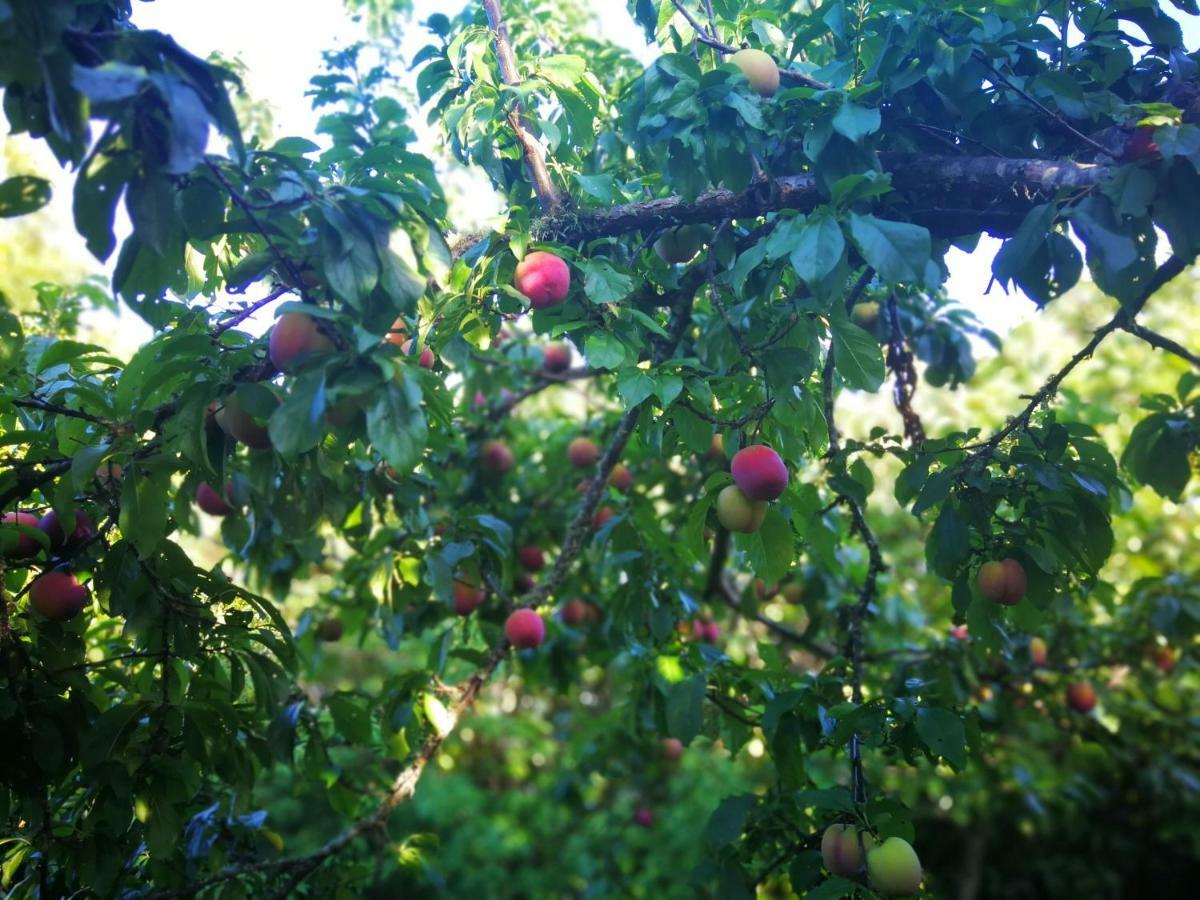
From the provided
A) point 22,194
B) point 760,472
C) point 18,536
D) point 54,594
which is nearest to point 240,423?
point 22,194

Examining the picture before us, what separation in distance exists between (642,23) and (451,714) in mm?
1903

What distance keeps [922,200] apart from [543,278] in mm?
883

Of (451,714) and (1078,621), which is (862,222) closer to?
(451,714)

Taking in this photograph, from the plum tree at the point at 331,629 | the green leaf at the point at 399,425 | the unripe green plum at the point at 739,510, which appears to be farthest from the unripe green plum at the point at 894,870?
the plum tree at the point at 331,629

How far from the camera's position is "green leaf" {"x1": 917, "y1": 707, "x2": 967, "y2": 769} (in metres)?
1.81

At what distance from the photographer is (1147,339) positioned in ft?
6.88

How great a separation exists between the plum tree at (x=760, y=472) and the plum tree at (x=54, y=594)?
1436 millimetres

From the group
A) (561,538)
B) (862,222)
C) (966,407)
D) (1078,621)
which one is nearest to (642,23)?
(862,222)

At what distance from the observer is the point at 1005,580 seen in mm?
1978

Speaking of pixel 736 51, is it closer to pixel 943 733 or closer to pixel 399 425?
pixel 399 425

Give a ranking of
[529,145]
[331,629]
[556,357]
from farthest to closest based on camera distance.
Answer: [556,357]
[331,629]
[529,145]

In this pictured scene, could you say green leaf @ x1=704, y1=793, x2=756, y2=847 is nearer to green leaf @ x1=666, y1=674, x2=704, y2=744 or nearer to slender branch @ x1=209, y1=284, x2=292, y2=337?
green leaf @ x1=666, y1=674, x2=704, y2=744

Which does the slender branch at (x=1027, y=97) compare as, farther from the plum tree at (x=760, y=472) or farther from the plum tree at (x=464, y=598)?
the plum tree at (x=464, y=598)

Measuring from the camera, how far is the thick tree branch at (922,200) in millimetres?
1888
